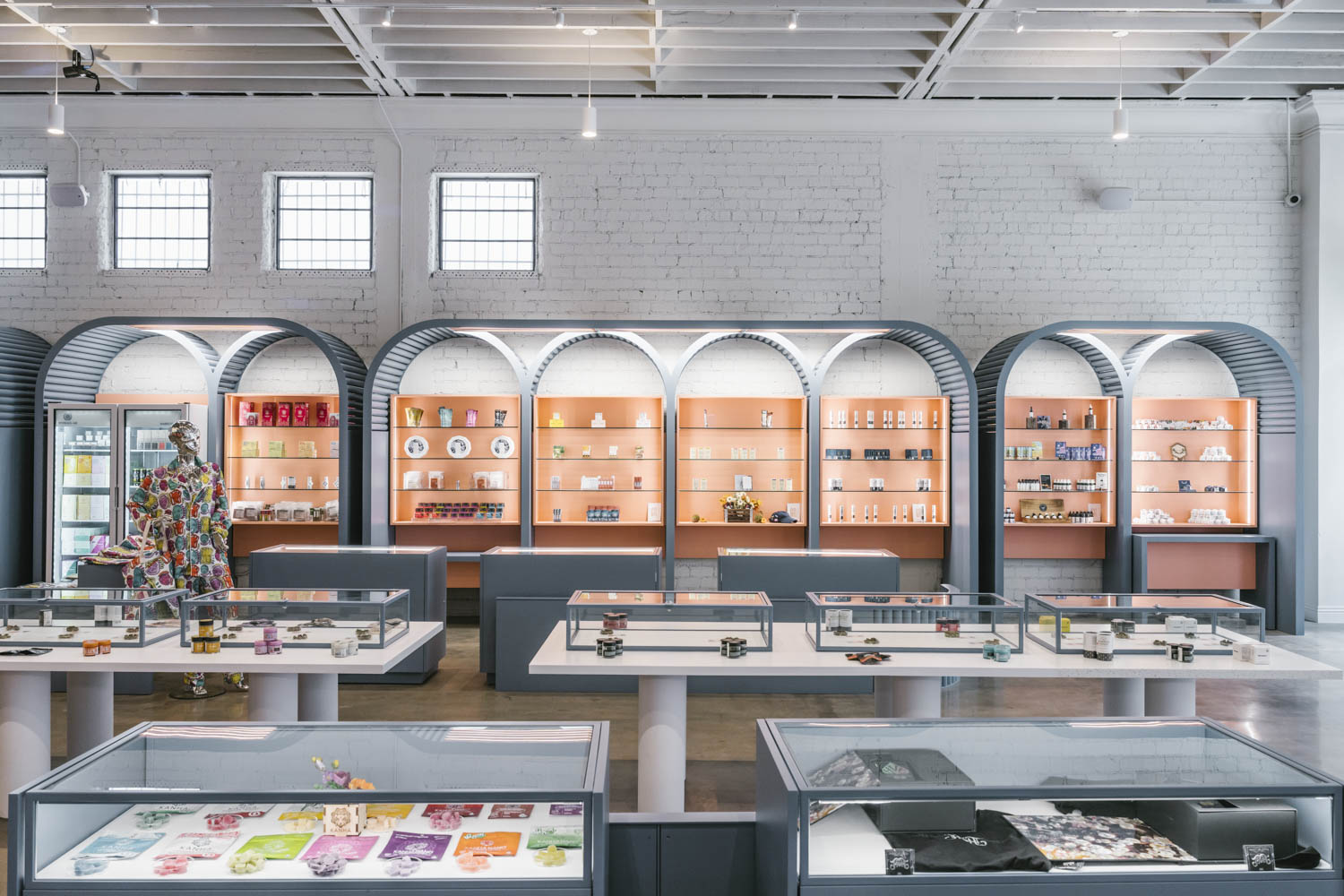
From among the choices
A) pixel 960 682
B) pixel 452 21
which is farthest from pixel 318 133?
pixel 960 682

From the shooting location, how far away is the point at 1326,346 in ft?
28.2

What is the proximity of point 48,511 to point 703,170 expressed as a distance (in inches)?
276

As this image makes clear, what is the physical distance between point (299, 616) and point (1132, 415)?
788 centimetres

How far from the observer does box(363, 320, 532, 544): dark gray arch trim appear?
8047mm

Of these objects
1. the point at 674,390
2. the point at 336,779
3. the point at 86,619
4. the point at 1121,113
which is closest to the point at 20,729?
the point at 86,619

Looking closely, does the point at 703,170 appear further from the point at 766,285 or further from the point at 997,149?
the point at 997,149

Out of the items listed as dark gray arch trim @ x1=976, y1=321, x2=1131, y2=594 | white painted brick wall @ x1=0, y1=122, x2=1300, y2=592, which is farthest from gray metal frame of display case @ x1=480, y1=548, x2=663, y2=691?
dark gray arch trim @ x1=976, y1=321, x2=1131, y2=594

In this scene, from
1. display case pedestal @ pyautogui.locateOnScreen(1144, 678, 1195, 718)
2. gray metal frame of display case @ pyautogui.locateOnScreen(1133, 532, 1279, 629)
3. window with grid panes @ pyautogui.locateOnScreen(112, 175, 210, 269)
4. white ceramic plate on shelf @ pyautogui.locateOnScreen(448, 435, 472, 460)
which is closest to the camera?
display case pedestal @ pyautogui.locateOnScreen(1144, 678, 1195, 718)

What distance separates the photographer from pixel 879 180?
29.5 feet

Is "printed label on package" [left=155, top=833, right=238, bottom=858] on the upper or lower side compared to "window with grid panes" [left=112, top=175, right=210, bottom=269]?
lower

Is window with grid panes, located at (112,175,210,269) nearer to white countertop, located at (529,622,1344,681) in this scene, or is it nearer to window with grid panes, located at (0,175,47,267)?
window with grid panes, located at (0,175,47,267)

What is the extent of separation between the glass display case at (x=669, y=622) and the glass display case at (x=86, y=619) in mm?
2055

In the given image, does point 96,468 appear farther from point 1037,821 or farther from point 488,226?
point 1037,821

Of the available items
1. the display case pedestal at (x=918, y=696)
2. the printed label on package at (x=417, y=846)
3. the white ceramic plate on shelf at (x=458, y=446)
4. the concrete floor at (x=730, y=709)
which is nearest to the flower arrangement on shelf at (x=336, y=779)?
the printed label on package at (x=417, y=846)
